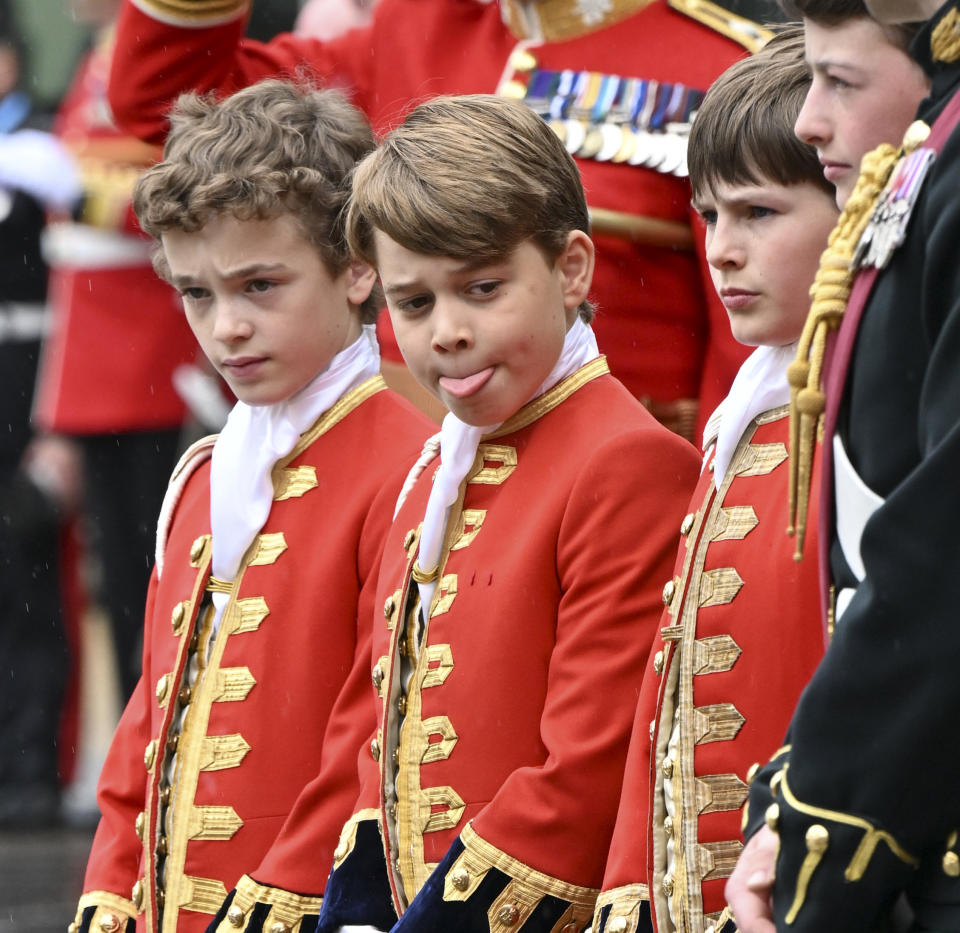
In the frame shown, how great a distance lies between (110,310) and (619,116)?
249 cm

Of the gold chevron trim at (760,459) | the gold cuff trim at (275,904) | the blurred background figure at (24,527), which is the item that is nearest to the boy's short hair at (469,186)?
the gold chevron trim at (760,459)

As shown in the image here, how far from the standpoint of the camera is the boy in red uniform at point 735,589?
105 inches

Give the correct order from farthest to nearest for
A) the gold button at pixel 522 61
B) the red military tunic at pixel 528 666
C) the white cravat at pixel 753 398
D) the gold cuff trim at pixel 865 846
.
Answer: the gold button at pixel 522 61
the red military tunic at pixel 528 666
the white cravat at pixel 753 398
the gold cuff trim at pixel 865 846

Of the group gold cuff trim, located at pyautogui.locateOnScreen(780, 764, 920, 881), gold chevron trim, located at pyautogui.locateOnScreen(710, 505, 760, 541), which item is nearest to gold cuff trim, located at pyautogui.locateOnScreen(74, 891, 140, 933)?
gold chevron trim, located at pyautogui.locateOnScreen(710, 505, 760, 541)

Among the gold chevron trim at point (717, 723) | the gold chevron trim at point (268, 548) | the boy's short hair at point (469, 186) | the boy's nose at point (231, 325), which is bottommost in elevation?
the gold chevron trim at point (268, 548)

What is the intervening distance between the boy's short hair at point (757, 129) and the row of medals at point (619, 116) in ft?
2.86

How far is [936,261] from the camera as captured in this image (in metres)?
2.10

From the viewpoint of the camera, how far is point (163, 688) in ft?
11.7

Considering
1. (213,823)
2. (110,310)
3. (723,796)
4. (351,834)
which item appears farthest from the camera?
(110,310)

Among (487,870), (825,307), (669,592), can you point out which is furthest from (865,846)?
(487,870)

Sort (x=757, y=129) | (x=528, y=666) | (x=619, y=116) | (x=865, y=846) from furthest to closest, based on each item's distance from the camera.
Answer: (x=619, y=116), (x=528, y=666), (x=757, y=129), (x=865, y=846)

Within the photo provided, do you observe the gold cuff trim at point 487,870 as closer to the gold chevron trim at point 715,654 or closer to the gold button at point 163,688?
the gold chevron trim at point 715,654

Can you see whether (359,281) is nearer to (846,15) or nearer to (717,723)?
(717,723)

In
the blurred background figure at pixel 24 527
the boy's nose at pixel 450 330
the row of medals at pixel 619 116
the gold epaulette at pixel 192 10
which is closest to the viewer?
the boy's nose at pixel 450 330
